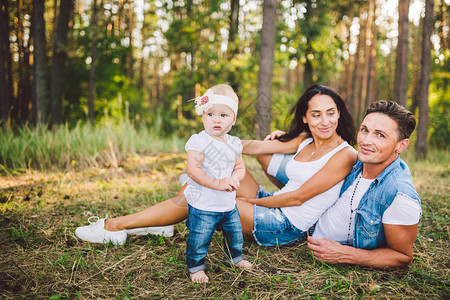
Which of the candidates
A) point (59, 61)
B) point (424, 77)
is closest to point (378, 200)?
point (424, 77)

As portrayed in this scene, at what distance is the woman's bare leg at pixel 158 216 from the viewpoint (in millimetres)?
2396

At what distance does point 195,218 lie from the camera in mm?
1892

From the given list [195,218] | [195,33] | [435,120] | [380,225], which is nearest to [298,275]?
[380,225]

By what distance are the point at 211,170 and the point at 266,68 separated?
4.38m

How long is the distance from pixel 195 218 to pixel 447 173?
17.3 feet

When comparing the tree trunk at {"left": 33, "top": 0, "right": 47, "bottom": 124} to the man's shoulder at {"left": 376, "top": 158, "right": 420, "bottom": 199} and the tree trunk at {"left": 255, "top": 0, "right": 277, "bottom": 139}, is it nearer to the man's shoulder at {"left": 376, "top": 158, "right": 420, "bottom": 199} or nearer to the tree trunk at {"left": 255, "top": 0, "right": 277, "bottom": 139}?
the tree trunk at {"left": 255, "top": 0, "right": 277, "bottom": 139}

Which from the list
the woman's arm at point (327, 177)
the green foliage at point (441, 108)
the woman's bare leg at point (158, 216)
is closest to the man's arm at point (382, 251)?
the woman's arm at point (327, 177)

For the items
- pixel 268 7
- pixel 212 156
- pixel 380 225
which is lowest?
pixel 380 225

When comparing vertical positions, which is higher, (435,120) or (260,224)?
(435,120)

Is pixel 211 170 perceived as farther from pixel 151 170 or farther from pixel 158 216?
pixel 151 170

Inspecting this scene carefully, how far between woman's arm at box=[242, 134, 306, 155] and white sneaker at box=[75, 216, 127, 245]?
141 cm

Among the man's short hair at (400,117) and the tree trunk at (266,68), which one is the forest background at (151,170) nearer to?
the tree trunk at (266,68)

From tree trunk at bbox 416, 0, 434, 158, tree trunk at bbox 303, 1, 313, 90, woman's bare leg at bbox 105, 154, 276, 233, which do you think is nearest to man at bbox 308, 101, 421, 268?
woman's bare leg at bbox 105, 154, 276, 233

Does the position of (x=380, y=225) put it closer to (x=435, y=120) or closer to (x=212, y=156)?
(x=212, y=156)
